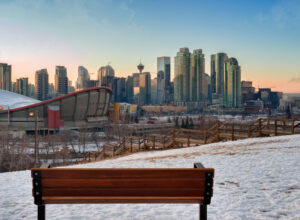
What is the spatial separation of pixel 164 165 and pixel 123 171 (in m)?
6.68

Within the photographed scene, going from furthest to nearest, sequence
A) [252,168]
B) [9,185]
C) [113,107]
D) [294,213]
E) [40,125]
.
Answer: [113,107], [40,125], [252,168], [9,185], [294,213]

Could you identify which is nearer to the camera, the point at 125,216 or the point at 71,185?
the point at 71,185

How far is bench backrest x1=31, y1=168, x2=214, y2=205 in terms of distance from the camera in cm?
374

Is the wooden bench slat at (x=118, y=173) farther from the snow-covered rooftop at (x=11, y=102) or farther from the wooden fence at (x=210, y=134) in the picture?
the snow-covered rooftop at (x=11, y=102)

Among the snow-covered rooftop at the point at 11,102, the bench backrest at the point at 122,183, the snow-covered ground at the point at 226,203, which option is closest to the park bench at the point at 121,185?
the bench backrest at the point at 122,183

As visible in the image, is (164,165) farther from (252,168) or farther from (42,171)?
(42,171)

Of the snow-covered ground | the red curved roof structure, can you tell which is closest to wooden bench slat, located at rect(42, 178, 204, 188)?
the snow-covered ground

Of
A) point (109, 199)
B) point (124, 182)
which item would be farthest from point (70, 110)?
point (124, 182)

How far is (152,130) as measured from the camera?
96.5 m

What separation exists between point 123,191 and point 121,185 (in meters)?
0.10

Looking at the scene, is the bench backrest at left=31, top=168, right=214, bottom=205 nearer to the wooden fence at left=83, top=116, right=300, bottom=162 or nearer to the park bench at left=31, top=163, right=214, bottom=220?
the park bench at left=31, top=163, right=214, bottom=220

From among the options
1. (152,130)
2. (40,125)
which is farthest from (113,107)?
(40,125)

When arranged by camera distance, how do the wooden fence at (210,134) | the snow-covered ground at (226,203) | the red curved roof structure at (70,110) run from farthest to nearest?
the red curved roof structure at (70,110) < the wooden fence at (210,134) < the snow-covered ground at (226,203)

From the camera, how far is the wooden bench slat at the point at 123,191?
3.82 m
